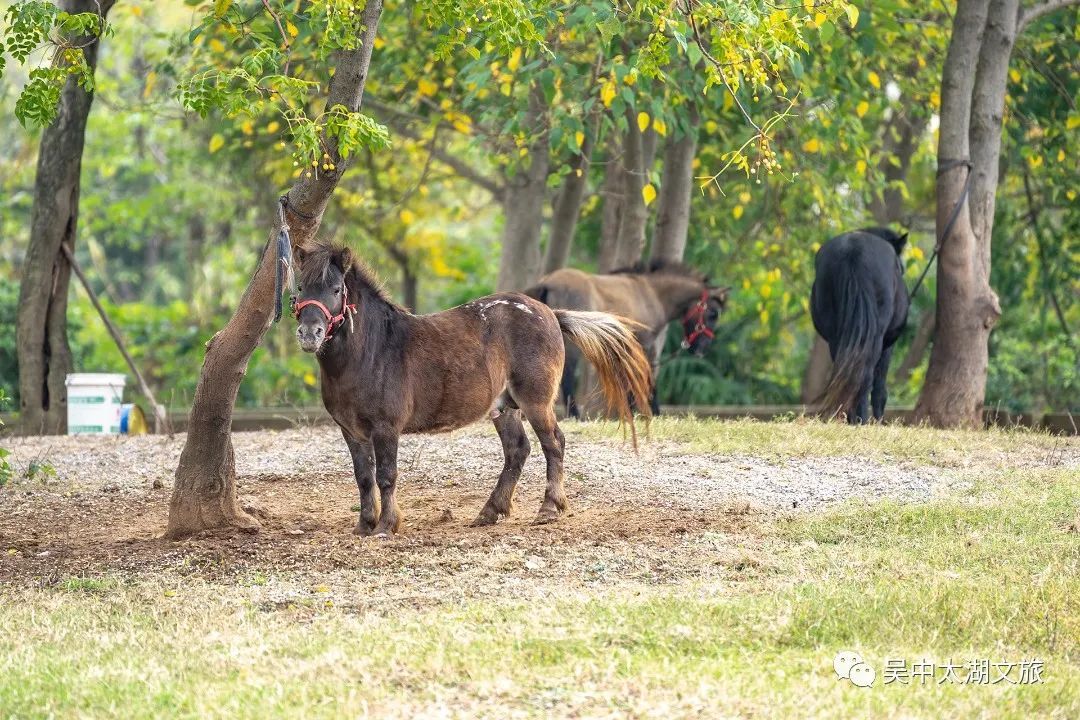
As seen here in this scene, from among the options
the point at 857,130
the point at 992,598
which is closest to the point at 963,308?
the point at 857,130

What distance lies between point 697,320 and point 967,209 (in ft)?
10.3

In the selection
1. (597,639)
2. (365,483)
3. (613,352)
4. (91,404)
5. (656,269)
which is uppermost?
(656,269)

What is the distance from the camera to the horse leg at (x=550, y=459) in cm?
842

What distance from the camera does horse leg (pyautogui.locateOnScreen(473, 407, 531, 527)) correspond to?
8.41 meters

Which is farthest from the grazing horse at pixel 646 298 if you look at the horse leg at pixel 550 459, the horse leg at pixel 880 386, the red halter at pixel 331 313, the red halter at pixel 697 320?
the red halter at pixel 331 313

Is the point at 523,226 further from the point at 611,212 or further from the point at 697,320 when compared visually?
the point at 611,212

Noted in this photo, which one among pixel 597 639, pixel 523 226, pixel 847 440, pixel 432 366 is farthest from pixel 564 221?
pixel 597 639

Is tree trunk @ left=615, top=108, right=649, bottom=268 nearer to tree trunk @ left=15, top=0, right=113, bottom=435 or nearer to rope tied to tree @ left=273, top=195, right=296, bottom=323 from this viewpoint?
tree trunk @ left=15, top=0, right=113, bottom=435

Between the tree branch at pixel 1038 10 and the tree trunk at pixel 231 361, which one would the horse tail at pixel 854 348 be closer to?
the tree branch at pixel 1038 10

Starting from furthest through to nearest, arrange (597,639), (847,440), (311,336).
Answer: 1. (847,440)
2. (311,336)
3. (597,639)

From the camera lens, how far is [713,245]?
18.3m

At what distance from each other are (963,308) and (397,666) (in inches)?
388

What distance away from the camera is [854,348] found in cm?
1268

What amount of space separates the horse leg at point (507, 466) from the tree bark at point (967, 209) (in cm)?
609
